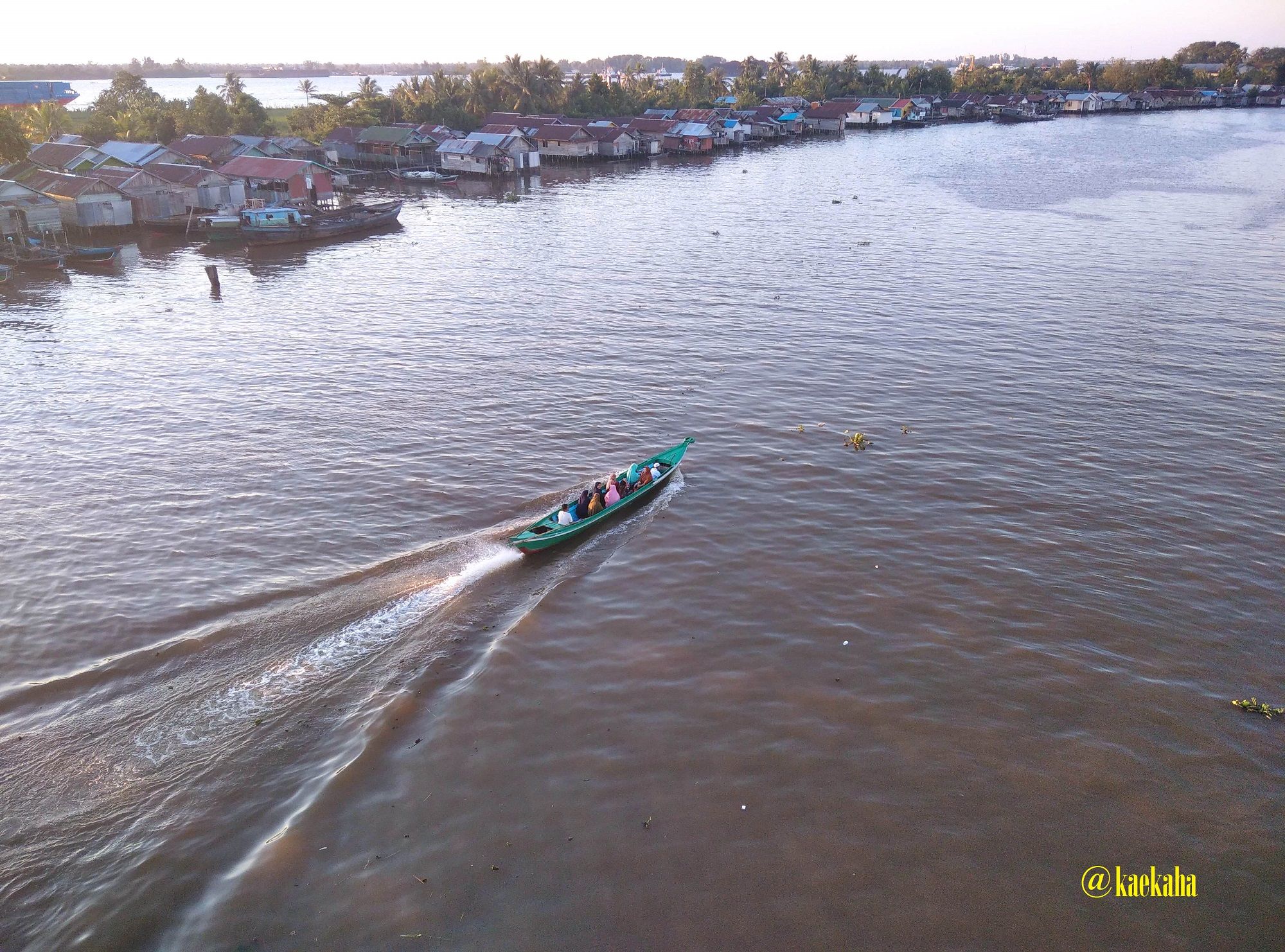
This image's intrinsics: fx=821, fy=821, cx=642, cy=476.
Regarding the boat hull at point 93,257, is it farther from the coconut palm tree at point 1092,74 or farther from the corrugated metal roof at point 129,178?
the coconut palm tree at point 1092,74

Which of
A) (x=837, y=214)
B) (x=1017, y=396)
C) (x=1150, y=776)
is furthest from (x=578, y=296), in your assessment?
(x=1150, y=776)

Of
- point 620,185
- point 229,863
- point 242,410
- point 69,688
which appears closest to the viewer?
point 229,863

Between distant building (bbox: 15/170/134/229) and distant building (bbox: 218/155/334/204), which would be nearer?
distant building (bbox: 15/170/134/229)

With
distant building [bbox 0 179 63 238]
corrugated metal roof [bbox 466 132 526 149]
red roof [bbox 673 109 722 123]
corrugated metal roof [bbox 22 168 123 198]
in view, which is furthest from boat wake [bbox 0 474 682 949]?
red roof [bbox 673 109 722 123]

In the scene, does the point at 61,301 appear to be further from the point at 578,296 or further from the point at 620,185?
the point at 620,185

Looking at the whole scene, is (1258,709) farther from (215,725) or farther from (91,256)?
(91,256)

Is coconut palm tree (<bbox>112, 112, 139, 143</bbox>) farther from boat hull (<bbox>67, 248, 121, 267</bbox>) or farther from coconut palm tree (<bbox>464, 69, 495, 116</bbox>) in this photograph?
coconut palm tree (<bbox>464, 69, 495, 116</bbox>)
